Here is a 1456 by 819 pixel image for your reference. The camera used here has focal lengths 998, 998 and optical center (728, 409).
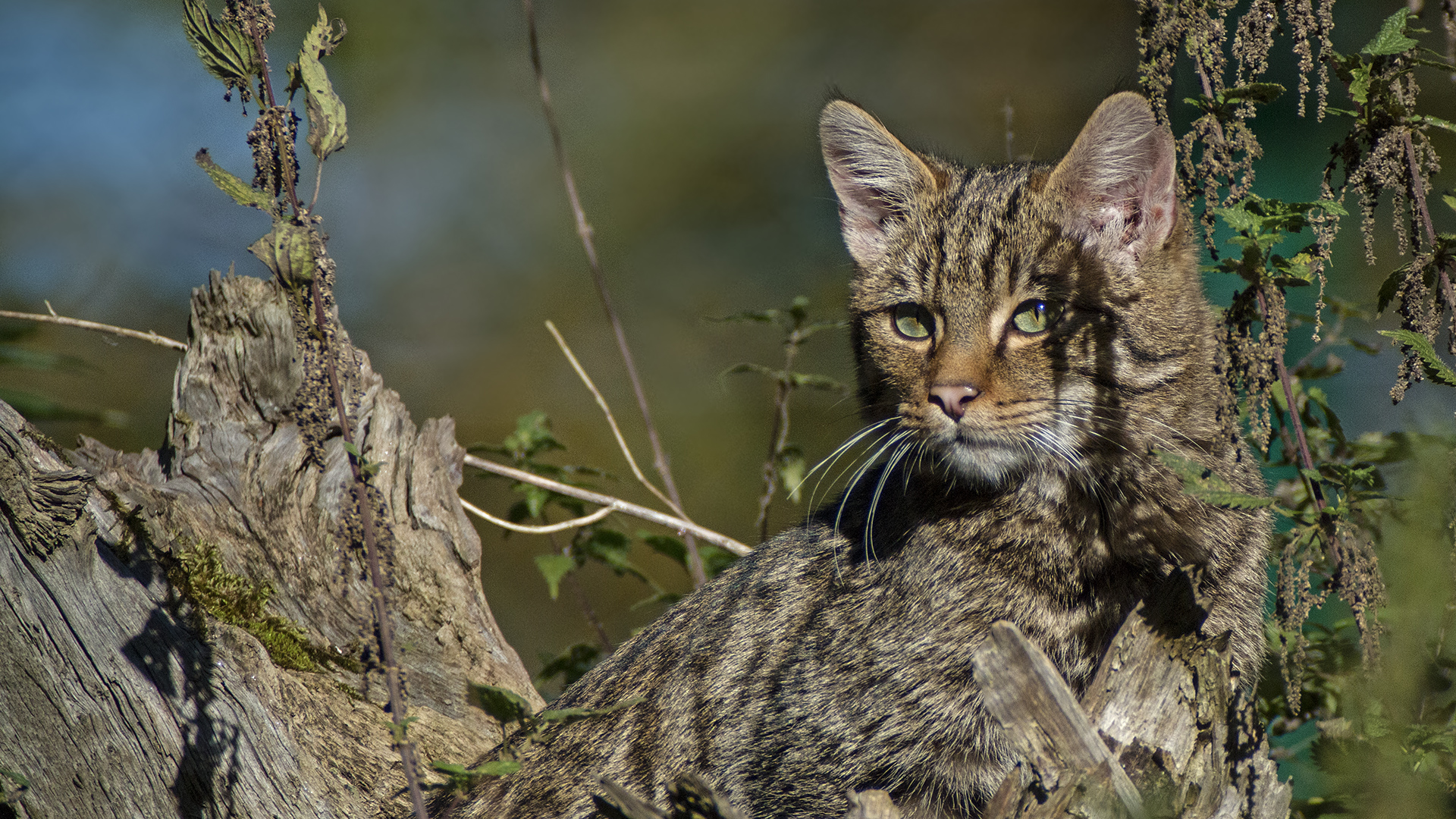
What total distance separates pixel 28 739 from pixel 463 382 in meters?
3.16

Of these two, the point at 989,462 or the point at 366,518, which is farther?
the point at 989,462

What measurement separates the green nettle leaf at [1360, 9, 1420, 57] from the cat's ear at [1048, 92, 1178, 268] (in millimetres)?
489

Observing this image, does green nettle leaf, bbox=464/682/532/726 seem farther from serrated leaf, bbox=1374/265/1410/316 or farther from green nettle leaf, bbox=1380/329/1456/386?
serrated leaf, bbox=1374/265/1410/316

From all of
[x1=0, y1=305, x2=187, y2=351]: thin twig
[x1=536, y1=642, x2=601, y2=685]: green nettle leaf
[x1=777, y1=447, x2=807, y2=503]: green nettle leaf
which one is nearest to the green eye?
[x1=777, y1=447, x2=807, y2=503]: green nettle leaf

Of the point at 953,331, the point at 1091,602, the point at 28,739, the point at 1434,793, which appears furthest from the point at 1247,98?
the point at 28,739

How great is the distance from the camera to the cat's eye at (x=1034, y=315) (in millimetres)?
2297

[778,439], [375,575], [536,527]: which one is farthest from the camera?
[778,439]

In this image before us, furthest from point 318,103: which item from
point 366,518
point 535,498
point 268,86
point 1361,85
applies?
point 535,498

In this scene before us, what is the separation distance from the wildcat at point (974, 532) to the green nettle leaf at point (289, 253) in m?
1.32

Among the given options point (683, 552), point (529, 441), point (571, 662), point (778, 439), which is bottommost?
point (571, 662)

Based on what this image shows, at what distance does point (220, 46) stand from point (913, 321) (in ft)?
5.48

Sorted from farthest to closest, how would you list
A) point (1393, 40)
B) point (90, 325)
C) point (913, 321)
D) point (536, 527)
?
point (536, 527)
point (90, 325)
point (913, 321)
point (1393, 40)

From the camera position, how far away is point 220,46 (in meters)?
1.40

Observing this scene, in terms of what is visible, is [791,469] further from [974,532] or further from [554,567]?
[974,532]
